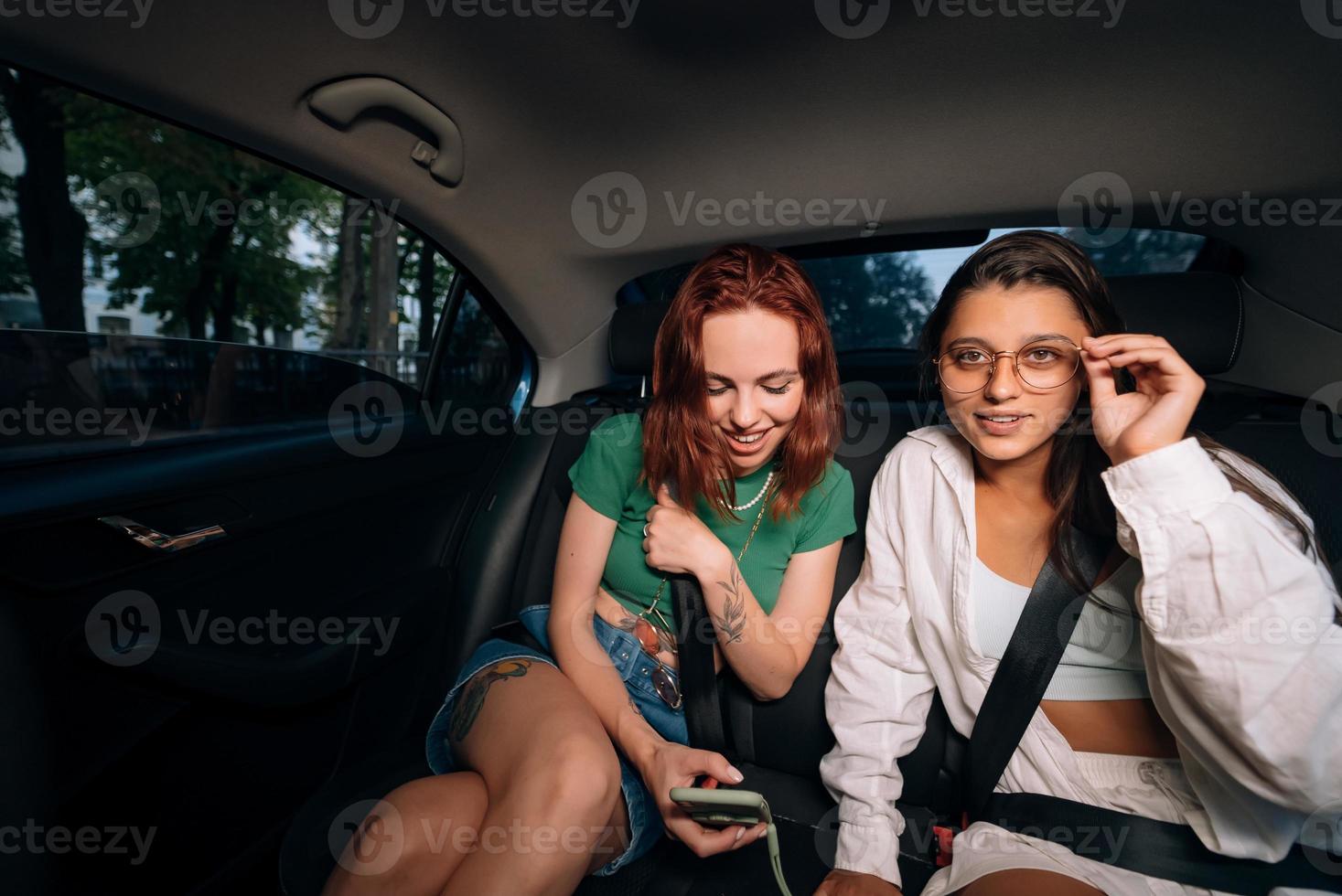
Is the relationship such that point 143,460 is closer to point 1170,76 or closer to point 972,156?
point 972,156

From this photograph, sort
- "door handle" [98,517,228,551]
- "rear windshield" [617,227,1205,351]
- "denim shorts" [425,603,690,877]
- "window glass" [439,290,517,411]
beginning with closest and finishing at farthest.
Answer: "door handle" [98,517,228,551] < "denim shorts" [425,603,690,877] < "rear windshield" [617,227,1205,351] < "window glass" [439,290,517,411]

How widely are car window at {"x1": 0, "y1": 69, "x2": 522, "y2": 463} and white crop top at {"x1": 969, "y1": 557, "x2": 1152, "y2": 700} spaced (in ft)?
5.65

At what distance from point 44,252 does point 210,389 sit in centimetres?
80

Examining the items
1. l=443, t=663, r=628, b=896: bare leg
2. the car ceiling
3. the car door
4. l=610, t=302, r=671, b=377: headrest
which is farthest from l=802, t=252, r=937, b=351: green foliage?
l=443, t=663, r=628, b=896: bare leg

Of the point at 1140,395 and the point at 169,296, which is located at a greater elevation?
the point at 169,296

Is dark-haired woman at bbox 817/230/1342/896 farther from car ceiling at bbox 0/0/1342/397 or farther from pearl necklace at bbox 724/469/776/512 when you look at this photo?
car ceiling at bbox 0/0/1342/397

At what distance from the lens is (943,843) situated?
1.22 m

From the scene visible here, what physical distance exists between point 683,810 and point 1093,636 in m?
0.78

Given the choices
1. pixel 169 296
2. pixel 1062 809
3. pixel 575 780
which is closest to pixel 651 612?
pixel 575 780

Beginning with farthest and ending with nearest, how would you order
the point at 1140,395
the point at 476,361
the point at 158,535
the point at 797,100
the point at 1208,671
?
the point at 476,361 < the point at 797,100 < the point at 158,535 < the point at 1140,395 < the point at 1208,671

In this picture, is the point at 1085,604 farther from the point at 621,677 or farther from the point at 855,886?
the point at 621,677

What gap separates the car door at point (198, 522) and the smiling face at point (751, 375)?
0.97 m

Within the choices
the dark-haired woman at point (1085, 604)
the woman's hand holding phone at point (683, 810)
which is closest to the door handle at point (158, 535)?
the woman's hand holding phone at point (683, 810)

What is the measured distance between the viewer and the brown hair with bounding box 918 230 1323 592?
3.83 feet
